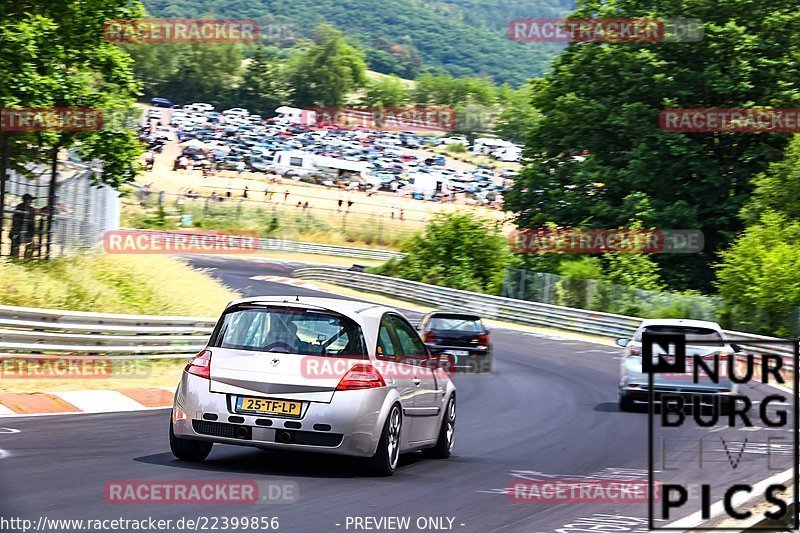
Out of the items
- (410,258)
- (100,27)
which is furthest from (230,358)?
(410,258)

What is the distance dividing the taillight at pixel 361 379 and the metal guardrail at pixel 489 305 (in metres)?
29.0

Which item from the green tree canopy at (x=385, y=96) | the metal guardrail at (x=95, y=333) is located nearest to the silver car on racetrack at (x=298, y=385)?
the metal guardrail at (x=95, y=333)

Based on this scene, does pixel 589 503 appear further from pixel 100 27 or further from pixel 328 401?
pixel 100 27

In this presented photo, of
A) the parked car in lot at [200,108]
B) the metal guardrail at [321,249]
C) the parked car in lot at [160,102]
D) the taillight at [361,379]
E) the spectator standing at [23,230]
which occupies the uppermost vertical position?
the parked car in lot at [160,102]

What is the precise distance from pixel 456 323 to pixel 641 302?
17634 mm

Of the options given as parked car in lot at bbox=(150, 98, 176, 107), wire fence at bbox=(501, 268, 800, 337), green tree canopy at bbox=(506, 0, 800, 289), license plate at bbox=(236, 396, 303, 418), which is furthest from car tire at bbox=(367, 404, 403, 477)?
parked car in lot at bbox=(150, 98, 176, 107)

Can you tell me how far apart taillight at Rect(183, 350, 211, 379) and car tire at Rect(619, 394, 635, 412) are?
1009cm

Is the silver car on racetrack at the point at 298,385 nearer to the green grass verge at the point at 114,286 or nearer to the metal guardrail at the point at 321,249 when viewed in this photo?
the green grass verge at the point at 114,286

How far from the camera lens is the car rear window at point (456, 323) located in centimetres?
2523

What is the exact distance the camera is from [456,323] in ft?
83.4

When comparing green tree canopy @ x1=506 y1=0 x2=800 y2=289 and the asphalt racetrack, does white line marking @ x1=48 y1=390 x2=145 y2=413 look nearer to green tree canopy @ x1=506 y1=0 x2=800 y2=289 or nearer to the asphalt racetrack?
the asphalt racetrack

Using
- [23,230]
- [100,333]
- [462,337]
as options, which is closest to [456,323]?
[462,337]

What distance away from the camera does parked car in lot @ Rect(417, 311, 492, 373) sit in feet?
82.3

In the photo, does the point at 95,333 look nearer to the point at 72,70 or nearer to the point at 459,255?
the point at 72,70
